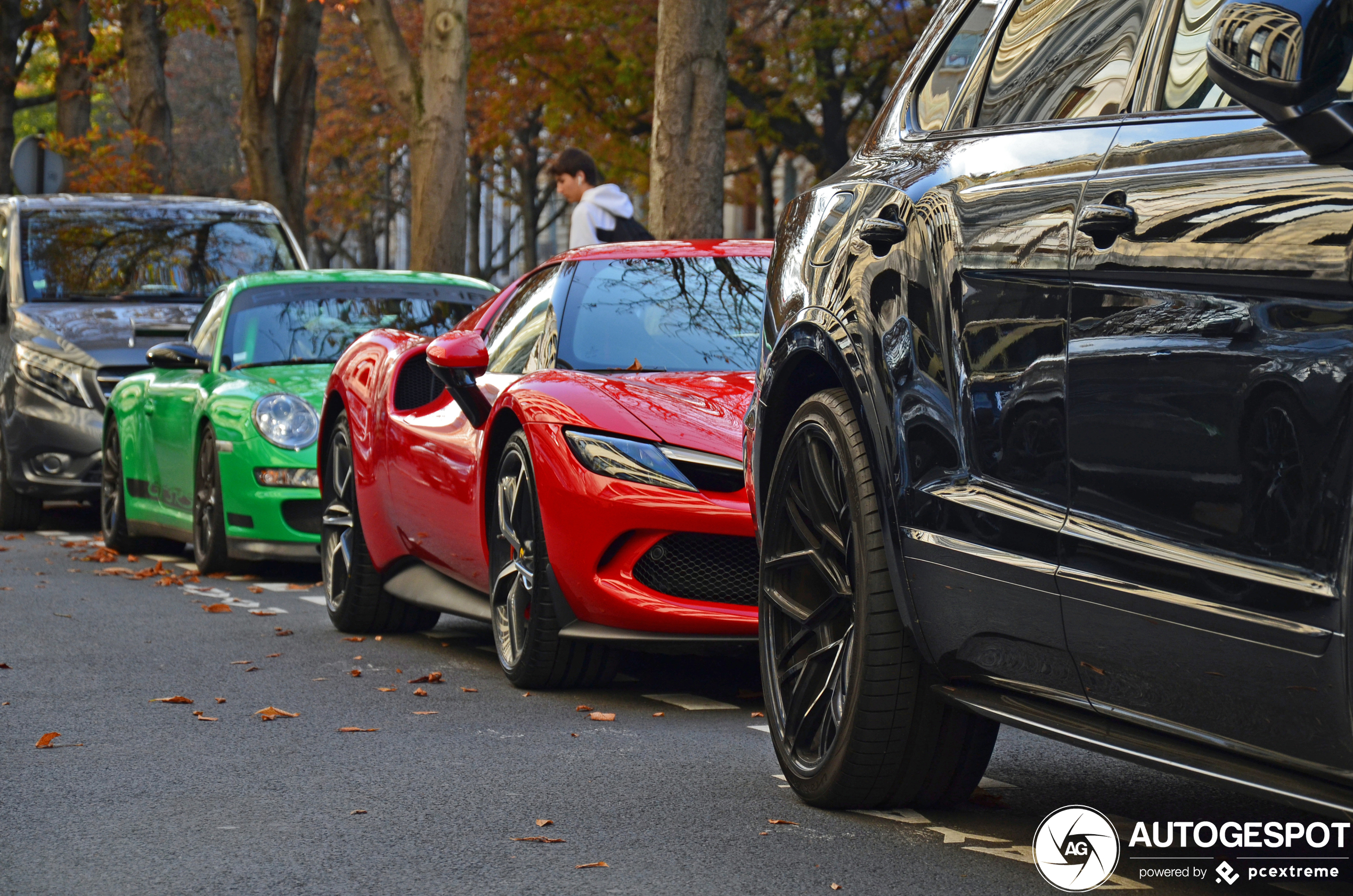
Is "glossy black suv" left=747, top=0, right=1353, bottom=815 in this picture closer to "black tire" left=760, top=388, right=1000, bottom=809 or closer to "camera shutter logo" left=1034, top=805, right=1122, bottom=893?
"black tire" left=760, top=388, right=1000, bottom=809

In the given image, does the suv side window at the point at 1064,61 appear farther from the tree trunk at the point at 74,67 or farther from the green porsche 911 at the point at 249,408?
the tree trunk at the point at 74,67

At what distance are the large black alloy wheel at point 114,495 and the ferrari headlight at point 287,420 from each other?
2.21m

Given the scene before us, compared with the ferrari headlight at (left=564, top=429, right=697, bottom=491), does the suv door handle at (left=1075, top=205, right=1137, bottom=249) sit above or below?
above

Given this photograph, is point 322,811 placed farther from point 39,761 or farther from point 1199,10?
point 1199,10

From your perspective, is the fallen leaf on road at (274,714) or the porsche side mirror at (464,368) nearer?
the fallen leaf on road at (274,714)

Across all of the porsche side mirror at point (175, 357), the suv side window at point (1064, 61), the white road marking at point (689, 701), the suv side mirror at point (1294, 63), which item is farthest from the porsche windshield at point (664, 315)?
the suv side mirror at point (1294, 63)

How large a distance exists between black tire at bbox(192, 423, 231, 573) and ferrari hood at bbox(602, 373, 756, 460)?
4300 millimetres

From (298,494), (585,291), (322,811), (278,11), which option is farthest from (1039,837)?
(278,11)

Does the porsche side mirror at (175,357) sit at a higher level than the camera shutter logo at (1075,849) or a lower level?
higher

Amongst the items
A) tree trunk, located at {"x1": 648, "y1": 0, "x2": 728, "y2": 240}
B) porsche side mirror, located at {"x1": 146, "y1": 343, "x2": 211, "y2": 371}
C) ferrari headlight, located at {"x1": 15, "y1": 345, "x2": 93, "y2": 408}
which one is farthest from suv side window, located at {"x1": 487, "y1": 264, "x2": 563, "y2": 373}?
ferrari headlight, located at {"x1": 15, "y1": 345, "x2": 93, "y2": 408}

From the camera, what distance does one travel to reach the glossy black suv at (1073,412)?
3037 mm

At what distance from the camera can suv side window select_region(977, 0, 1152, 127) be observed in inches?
154

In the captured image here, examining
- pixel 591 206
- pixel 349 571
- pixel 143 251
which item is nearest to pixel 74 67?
pixel 143 251

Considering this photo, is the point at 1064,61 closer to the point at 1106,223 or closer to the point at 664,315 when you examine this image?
the point at 1106,223
